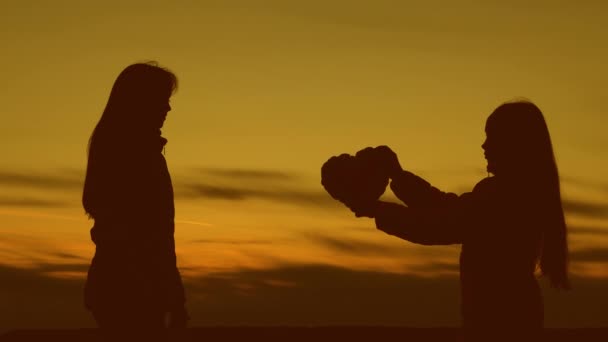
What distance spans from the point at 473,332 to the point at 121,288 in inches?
74.7

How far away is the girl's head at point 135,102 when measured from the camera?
5.07 metres

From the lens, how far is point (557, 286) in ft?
14.7

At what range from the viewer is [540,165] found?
4.35 metres

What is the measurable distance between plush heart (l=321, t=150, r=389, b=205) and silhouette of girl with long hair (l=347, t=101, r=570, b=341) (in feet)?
1.79

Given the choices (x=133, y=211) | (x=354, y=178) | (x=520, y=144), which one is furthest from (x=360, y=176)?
(x=133, y=211)

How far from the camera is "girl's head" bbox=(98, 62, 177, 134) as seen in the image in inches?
199

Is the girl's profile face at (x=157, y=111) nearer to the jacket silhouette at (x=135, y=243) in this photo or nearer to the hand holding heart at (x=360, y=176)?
the jacket silhouette at (x=135, y=243)

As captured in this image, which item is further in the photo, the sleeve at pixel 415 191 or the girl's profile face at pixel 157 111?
the sleeve at pixel 415 191

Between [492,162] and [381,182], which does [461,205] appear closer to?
[492,162]

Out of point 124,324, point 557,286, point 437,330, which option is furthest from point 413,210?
point 437,330

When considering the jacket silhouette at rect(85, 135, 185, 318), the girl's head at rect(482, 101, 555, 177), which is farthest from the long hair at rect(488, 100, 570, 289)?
the jacket silhouette at rect(85, 135, 185, 318)

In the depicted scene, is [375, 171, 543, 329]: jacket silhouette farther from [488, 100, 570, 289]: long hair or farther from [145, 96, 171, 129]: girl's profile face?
[145, 96, 171, 129]: girl's profile face

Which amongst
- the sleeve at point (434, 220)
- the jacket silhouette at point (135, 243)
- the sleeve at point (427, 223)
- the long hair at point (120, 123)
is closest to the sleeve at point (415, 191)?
the sleeve at point (434, 220)

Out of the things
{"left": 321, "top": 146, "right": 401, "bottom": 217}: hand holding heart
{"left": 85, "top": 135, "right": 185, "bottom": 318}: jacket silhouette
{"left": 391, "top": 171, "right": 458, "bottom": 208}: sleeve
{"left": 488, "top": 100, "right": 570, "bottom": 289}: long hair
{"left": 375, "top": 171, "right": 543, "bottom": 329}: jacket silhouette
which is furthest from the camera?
{"left": 391, "top": 171, "right": 458, "bottom": 208}: sleeve
